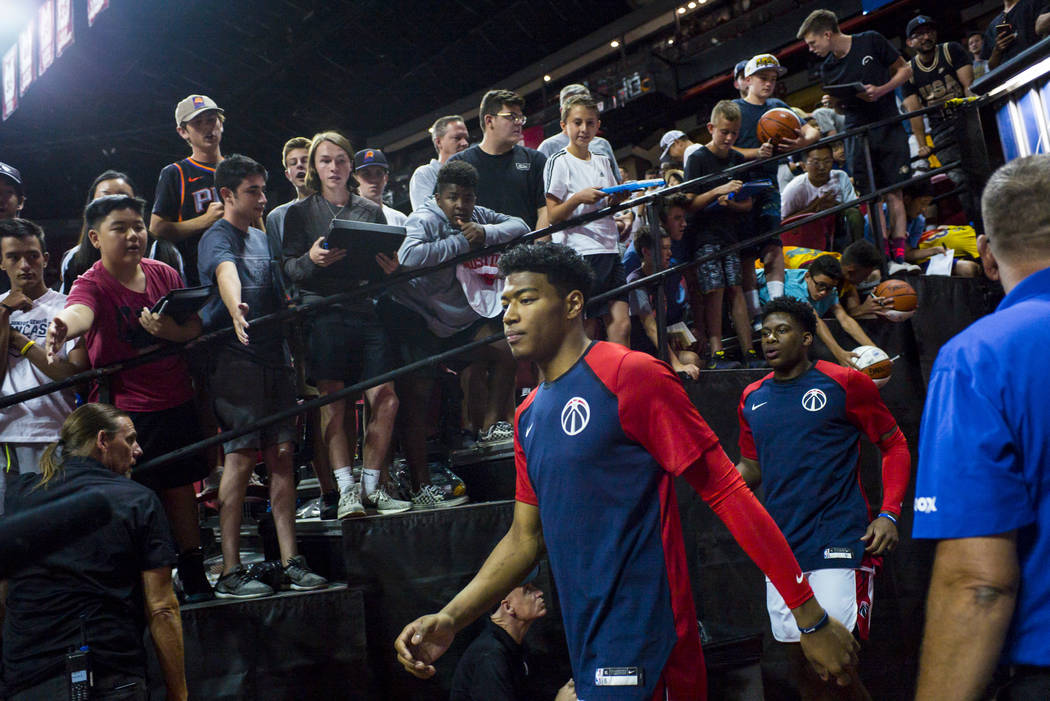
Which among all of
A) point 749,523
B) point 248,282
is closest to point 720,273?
point 248,282

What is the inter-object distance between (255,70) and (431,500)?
12.0 meters

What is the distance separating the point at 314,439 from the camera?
5.16 metres

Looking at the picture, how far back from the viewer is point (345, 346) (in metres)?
4.76

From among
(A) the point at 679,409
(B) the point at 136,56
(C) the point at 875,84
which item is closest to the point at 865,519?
(A) the point at 679,409

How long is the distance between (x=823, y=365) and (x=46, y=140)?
15852 millimetres

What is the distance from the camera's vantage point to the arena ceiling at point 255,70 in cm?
1280

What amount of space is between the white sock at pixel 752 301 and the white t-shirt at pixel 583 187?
130cm

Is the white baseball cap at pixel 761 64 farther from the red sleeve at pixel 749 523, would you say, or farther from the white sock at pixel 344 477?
the red sleeve at pixel 749 523

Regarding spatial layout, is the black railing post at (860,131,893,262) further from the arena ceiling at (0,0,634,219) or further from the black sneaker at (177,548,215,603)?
the arena ceiling at (0,0,634,219)

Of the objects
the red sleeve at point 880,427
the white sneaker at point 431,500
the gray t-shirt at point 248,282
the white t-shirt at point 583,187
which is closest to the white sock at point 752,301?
the white t-shirt at point 583,187

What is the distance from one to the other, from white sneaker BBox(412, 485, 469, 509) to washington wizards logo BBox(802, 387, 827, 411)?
6.47 ft

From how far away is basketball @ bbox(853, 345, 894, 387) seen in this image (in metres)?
5.79

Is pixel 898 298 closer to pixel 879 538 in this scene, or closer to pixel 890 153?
pixel 890 153

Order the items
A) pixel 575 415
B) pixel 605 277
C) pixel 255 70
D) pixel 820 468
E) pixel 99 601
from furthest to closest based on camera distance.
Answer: pixel 255 70 < pixel 605 277 < pixel 820 468 < pixel 99 601 < pixel 575 415
